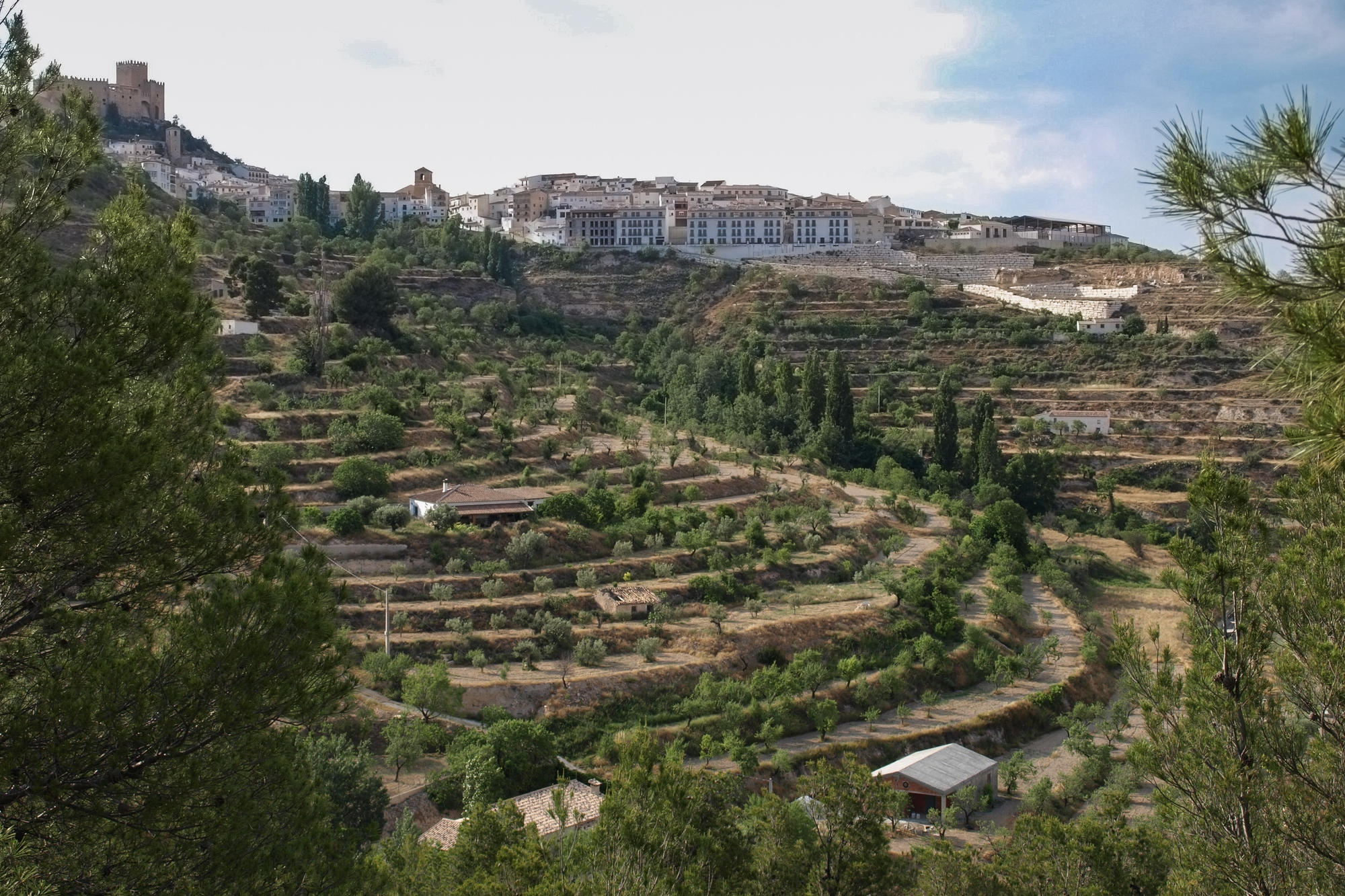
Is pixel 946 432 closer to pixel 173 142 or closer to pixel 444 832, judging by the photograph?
pixel 444 832

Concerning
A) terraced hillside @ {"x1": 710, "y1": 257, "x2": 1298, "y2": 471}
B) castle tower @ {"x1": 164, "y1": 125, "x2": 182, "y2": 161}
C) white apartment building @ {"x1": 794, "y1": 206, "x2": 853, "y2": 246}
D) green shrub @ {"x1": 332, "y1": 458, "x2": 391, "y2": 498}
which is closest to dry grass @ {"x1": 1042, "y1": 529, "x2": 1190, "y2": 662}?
terraced hillside @ {"x1": 710, "y1": 257, "x2": 1298, "y2": 471}

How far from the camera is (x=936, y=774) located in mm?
16984

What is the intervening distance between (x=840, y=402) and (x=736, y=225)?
2710 centimetres

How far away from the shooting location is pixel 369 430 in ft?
87.6

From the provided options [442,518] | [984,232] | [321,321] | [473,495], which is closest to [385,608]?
[442,518]

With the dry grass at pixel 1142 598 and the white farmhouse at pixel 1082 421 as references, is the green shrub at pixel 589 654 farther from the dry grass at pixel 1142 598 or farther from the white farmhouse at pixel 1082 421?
the white farmhouse at pixel 1082 421

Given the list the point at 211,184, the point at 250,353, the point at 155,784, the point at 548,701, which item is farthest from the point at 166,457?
the point at 211,184

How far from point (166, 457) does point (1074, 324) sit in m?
43.6

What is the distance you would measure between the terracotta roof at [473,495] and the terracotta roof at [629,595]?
151 inches

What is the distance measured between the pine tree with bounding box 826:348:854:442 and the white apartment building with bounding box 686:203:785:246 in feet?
84.9

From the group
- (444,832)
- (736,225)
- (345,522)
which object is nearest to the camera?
(444,832)

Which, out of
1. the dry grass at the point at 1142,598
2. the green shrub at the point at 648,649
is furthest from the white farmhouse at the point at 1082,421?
the green shrub at the point at 648,649

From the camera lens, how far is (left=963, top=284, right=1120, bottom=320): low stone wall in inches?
1823

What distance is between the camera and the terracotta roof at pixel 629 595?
2181cm
